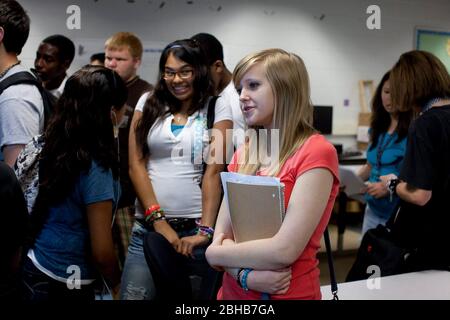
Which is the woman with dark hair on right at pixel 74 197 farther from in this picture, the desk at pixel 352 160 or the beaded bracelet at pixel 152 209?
the desk at pixel 352 160

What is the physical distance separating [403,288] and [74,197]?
3.75 feet

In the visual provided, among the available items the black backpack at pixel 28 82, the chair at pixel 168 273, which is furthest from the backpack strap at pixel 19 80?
the chair at pixel 168 273

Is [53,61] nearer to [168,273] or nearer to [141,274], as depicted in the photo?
[141,274]

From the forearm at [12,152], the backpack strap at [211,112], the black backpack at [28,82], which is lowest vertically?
the forearm at [12,152]

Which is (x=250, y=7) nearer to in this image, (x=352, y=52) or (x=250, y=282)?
(x=352, y=52)

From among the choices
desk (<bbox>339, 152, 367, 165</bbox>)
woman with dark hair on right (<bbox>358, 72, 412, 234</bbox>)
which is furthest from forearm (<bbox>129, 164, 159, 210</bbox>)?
desk (<bbox>339, 152, 367, 165</bbox>)

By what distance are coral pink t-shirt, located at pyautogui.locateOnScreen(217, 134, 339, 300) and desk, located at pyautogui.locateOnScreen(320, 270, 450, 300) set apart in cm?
39

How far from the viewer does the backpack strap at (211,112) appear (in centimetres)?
187

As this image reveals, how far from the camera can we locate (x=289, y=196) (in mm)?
1149

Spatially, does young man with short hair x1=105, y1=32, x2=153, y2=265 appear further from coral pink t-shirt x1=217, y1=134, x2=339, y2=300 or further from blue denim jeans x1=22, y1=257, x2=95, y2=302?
coral pink t-shirt x1=217, y1=134, x2=339, y2=300

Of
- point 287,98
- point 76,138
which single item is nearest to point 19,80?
point 76,138

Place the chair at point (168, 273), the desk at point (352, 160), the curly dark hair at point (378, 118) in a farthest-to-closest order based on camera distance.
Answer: the desk at point (352, 160) → the curly dark hair at point (378, 118) → the chair at point (168, 273)

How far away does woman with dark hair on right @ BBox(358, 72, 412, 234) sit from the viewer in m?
2.44

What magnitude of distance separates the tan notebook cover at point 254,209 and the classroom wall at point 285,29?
335 cm
